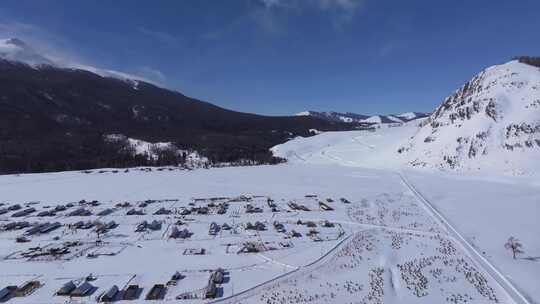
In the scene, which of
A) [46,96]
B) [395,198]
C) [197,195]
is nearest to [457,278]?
[395,198]

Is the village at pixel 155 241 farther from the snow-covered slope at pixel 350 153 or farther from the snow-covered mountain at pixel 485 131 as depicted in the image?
the snow-covered slope at pixel 350 153

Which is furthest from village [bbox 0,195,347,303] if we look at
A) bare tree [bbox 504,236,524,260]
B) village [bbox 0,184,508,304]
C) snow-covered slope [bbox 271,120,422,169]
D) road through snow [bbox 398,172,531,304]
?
snow-covered slope [bbox 271,120,422,169]

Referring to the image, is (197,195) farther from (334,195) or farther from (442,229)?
(442,229)

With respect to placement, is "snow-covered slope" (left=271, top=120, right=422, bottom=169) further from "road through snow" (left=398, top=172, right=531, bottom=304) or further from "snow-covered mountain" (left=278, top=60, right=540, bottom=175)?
"road through snow" (left=398, top=172, right=531, bottom=304)

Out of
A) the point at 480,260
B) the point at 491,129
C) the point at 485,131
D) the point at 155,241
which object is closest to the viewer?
the point at 480,260

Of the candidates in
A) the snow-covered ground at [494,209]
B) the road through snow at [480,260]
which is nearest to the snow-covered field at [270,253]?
the road through snow at [480,260]

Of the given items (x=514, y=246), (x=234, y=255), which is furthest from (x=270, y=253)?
(x=514, y=246)

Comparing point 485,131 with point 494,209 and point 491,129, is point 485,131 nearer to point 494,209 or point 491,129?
point 491,129
